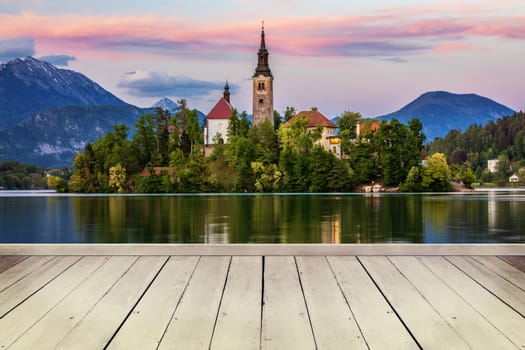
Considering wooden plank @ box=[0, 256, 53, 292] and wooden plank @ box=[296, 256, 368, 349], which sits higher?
wooden plank @ box=[0, 256, 53, 292]

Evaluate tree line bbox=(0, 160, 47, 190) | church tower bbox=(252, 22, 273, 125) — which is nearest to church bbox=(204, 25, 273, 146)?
church tower bbox=(252, 22, 273, 125)

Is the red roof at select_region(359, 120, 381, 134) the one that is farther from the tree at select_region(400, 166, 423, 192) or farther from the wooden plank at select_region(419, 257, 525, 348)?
the wooden plank at select_region(419, 257, 525, 348)

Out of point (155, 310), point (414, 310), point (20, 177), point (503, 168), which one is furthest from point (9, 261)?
point (20, 177)

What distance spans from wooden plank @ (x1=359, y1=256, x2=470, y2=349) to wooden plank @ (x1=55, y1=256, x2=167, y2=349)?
69.3 inches

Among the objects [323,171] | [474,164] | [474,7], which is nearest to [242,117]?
[323,171]

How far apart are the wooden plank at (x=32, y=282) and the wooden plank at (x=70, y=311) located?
31 cm

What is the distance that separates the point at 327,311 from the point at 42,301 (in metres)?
1.94

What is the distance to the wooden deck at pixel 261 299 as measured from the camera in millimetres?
3502

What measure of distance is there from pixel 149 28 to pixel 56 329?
168m

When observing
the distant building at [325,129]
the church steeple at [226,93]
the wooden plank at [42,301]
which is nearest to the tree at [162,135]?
the church steeple at [226,93]

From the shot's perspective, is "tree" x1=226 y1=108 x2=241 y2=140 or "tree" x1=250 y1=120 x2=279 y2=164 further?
"tree" x1=226 y1=108 x2=241 y2=140

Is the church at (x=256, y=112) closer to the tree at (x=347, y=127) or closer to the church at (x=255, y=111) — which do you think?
the church at (x=255, y=111)

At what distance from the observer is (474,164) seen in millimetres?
124750

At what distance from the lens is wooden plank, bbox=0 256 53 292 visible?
189 inches
